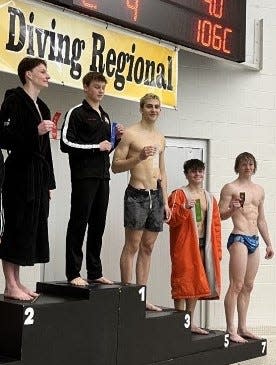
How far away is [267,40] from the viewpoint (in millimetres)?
5652

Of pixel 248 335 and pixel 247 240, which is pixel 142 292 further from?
pixel 248 335

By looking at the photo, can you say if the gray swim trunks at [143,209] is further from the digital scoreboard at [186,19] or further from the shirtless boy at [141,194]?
the digital scoreboard at [186,19]

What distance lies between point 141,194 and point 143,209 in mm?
104

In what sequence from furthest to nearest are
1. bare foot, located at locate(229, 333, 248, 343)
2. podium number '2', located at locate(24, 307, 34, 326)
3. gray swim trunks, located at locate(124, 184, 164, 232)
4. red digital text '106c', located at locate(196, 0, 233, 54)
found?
1. red digital text '106c', located at locate(196, 0, 233, 54)
2. bare foot, located at locate(229, 333, 248, 343)
3. gray swim trunks, located at locate(124, 184, 164, 232)
4. podium number '2', located at locate(24, 307, 34, 326)

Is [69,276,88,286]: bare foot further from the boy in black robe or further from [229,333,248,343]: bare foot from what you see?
[229,333,248,343]: bare foot

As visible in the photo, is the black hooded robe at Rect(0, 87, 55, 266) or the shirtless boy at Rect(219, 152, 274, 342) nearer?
the black hooded robe at Rect(0, 87, 55, 266)

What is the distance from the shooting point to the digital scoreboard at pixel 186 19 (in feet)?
13.7

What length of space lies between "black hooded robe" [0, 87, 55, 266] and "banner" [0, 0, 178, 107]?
2.94ft

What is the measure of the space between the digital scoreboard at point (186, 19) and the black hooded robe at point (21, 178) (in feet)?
4.40

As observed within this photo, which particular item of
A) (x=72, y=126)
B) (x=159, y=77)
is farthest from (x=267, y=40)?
(x=72, y=126)

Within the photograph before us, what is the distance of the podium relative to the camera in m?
2.74

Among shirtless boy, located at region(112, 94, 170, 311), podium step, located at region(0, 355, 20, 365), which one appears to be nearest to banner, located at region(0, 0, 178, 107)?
shirtless boy, located at region(112, 94, 170, 311)

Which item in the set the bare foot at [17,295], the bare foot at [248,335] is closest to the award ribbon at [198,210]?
the bare foot at [248,335]

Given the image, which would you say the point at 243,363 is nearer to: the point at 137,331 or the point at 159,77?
the point at 137,331
